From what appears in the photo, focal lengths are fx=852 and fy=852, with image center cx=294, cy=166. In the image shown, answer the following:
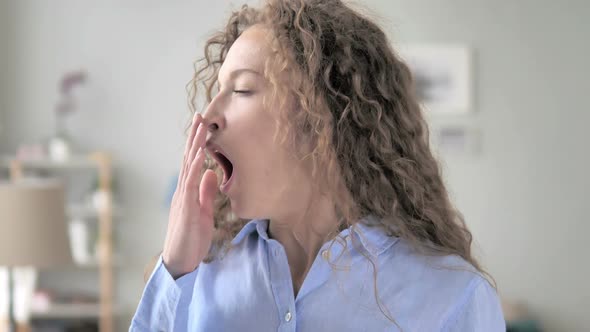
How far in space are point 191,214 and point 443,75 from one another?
5047 mm

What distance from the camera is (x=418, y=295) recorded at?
113 cm

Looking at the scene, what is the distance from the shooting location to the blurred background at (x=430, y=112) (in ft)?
19.4

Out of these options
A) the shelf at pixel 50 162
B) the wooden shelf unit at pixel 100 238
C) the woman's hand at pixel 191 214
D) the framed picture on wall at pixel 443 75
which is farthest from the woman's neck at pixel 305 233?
the framed picture on wall at pixel 443 75

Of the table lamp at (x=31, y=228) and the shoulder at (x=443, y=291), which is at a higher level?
the shoulder at (x=443, y=291)

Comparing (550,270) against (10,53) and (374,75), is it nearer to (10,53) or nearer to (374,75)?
(10,53)

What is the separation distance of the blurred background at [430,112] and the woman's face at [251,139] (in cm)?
477

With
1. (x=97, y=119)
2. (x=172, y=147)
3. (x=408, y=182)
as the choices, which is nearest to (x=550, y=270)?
(x=172, y=147)

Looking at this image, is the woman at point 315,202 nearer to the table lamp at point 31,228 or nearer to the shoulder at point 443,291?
the shoulder at point 443,291

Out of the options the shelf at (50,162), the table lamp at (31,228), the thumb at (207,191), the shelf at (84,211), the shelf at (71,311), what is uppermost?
the thumb at (207,191)

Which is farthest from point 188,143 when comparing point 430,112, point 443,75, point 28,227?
point 443,75

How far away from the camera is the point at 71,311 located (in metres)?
5.68

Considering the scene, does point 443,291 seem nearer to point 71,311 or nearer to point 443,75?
point 71,311

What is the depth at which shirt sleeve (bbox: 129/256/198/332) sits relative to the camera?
1162 mm

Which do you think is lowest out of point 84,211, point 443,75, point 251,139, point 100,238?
point 100,238
